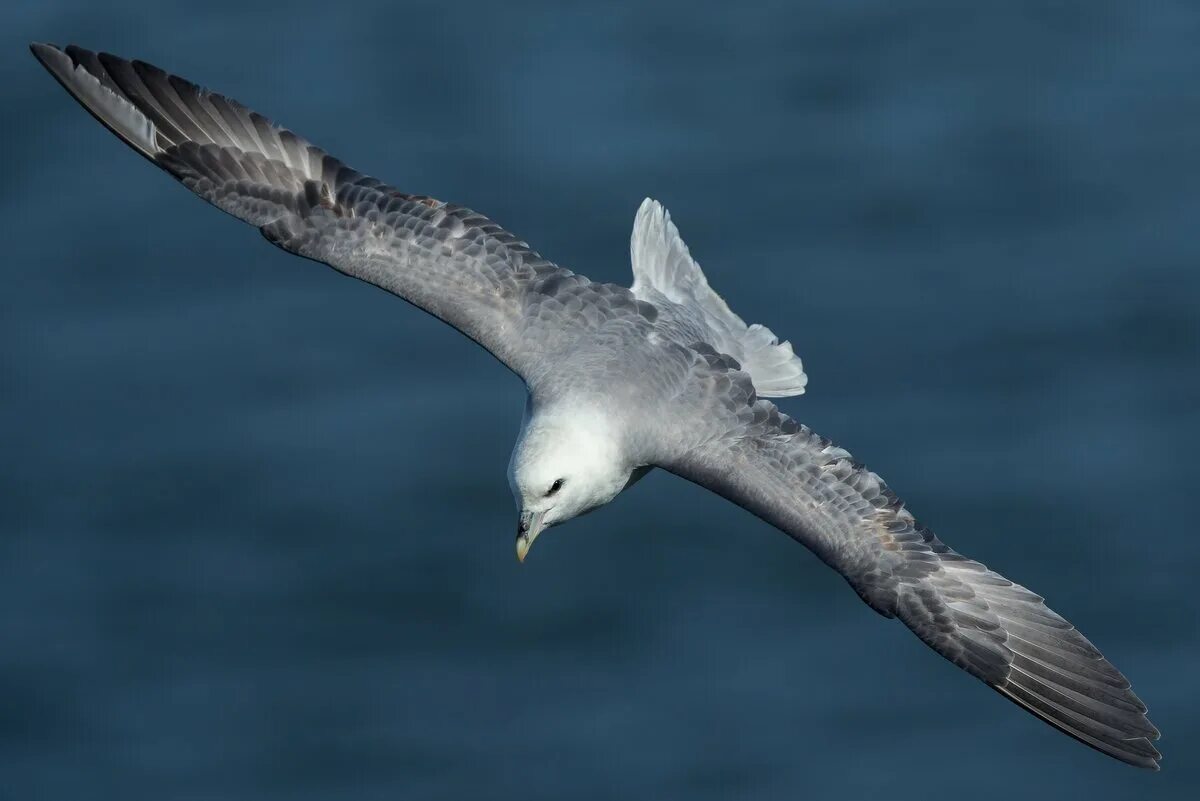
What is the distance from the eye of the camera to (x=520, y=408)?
16.7 meters

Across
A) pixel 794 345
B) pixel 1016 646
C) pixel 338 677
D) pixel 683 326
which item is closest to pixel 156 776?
pixel 338 677

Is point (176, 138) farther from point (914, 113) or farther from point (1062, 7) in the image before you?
point (1062, 7)

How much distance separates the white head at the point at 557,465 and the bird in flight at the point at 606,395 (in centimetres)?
1

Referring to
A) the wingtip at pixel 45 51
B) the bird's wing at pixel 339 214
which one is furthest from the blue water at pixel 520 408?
the wingtip at pixel 45 51

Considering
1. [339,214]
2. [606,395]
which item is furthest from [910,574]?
[339,214]

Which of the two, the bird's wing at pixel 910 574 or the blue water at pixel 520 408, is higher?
the blue water at pixel 520 408

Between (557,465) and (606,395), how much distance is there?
0.46 metres

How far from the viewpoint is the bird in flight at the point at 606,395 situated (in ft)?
35.1

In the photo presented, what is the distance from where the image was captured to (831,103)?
18.5m

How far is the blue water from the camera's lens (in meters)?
16.4

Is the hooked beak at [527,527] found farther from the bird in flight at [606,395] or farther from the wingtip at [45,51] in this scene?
the wingtip at [45,51]

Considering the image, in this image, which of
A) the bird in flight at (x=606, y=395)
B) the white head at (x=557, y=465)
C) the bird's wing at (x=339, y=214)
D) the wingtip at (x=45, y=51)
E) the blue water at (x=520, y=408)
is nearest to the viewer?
the white head at (x=557, y=465)

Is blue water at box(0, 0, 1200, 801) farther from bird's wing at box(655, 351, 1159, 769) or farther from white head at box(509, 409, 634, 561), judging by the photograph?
white head at box(509, 409, 634, 561)

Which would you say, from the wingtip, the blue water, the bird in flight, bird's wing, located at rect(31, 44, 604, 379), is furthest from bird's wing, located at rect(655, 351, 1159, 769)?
the blue water
